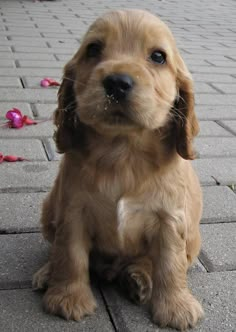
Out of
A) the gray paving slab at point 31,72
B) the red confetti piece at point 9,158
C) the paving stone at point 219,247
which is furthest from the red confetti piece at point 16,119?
the paving stone at point 219,247

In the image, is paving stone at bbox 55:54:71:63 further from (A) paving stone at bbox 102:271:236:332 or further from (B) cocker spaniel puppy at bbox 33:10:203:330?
(A) paving stone at bbox 102:271:236:332

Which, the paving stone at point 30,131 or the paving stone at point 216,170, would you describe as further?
the paving stone at point 30,131

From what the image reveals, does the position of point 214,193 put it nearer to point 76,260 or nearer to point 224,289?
point 224,289

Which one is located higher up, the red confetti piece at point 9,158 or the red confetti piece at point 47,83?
the red confetti piece at point 9,158

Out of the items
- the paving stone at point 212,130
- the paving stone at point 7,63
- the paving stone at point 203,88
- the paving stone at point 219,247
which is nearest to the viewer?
the paving stone at point 219,247

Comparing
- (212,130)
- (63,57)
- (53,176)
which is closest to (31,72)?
(63,57)

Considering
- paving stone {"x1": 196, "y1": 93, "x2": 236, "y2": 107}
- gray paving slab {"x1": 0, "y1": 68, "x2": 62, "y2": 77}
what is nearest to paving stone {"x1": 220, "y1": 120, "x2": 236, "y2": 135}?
paving stone {"x1": 196, "y1": 93, "x2": 236, "y2": 107}

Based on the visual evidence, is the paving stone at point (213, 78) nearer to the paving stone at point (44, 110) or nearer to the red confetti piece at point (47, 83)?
the red confetti piece at point (47, 83)
